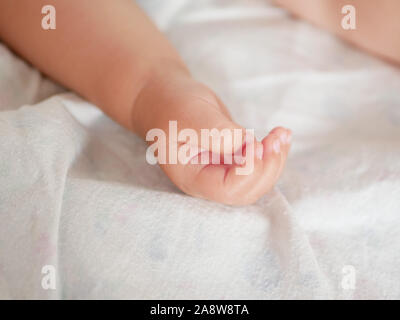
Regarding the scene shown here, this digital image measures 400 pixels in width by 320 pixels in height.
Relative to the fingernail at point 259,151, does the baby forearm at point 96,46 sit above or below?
above

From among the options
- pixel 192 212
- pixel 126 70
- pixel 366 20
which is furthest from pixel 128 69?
pixel 366 20

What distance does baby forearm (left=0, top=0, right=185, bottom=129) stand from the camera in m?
0.66

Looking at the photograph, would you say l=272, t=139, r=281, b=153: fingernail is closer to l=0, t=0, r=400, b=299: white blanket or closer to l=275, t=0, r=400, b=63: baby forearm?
l=0, t=0, r=400, b=299: white blanket

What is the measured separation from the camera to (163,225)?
53 cm

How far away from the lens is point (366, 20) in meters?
0.74

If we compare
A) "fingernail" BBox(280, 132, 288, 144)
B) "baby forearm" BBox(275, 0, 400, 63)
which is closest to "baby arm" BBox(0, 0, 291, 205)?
"fingernail" BBox(280, 132, 288, 144)

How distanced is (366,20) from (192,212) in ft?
1.45

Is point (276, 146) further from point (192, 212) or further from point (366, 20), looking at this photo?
point (366, 20)

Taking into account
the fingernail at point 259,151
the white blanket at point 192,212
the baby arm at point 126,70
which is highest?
the baby arm at point 126,70

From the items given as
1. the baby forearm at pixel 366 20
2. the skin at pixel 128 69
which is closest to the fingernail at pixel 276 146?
the skin at pixel 128 69

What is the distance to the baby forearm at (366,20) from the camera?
72cm

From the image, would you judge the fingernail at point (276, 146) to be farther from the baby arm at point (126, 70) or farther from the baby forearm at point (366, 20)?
the baby forearm at point (366, 20)

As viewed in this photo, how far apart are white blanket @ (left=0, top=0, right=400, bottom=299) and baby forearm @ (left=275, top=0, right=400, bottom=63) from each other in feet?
0.29
